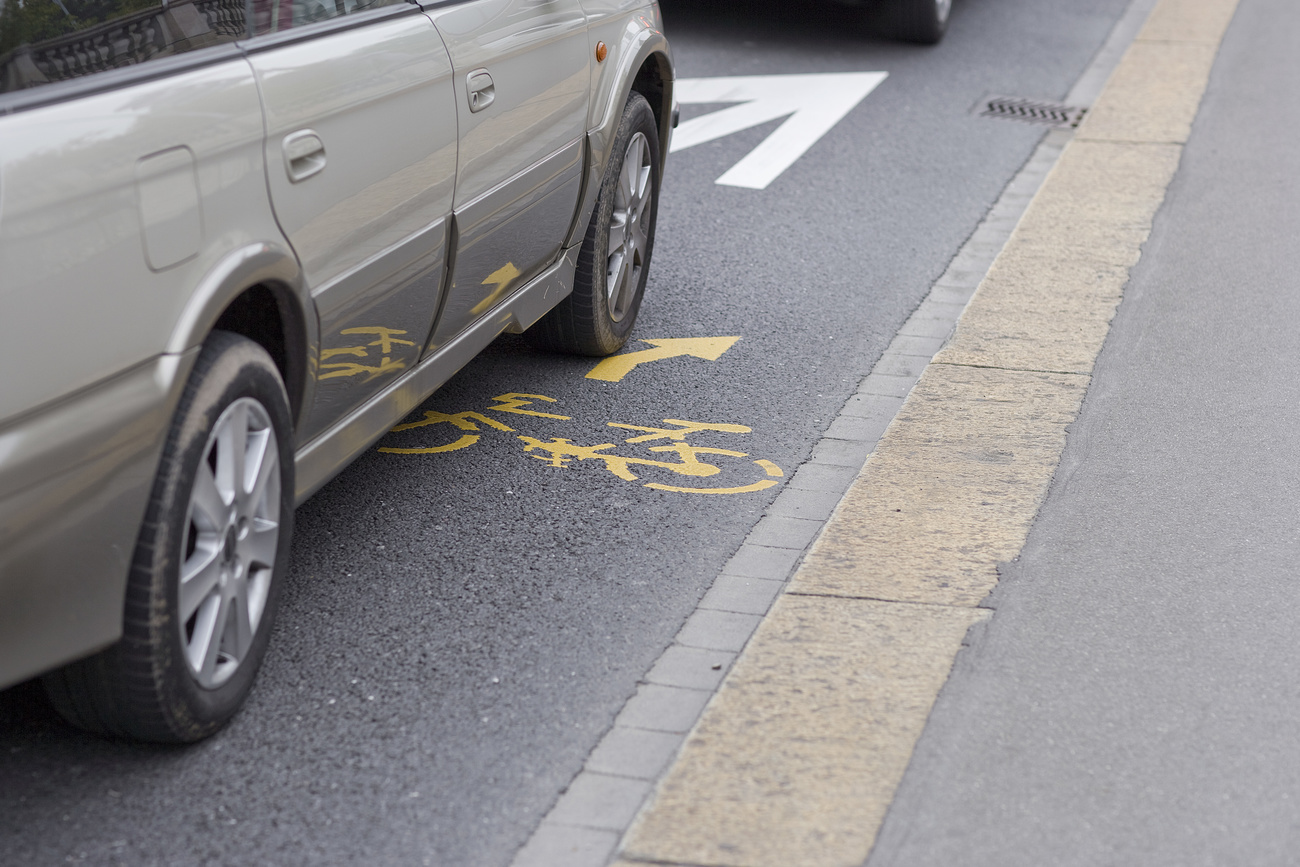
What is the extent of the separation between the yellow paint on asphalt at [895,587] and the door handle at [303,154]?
1337 mm

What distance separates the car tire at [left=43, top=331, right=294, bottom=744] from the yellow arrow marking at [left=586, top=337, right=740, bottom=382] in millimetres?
2097

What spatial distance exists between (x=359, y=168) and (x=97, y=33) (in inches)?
21.6

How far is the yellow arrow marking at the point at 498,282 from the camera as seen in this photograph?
383 centimetres

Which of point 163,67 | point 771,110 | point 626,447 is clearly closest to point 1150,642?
point 626,447

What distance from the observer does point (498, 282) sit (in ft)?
12.9

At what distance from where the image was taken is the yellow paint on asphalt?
2652 mm

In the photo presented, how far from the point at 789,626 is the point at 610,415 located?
1.43m

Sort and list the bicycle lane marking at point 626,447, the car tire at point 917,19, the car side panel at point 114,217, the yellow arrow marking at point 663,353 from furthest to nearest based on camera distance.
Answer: the car tire at point 917,19 → the yellow arrow marking at point 663,353 → the bicycle lane marking at point 626,447 → the car side panel at point 114,217

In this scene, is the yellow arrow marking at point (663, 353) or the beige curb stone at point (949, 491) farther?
the yellow arrow marking at point (663, 353)

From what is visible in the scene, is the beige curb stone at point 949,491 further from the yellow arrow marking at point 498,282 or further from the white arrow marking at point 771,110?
the white arrow marking at point 771,110

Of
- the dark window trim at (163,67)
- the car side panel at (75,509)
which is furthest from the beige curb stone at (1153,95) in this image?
the car side panel at (75,509)

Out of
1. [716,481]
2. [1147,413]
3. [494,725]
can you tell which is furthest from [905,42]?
[494,725]

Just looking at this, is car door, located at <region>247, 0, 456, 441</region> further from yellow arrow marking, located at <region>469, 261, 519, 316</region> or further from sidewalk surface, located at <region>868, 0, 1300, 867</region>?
sidewalk surface, located at <region>868, 0, 1300, 867</region>

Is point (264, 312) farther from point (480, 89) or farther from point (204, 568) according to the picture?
point (480, 89)
